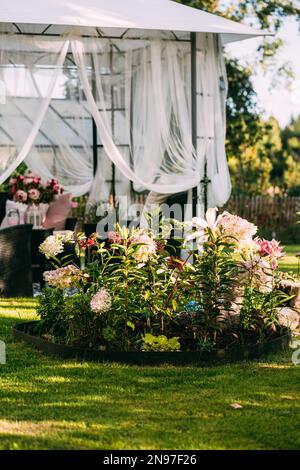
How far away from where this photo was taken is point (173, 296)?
580cm

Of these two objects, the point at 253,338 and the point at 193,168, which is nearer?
the point at 253,338

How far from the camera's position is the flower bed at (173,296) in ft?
18.7

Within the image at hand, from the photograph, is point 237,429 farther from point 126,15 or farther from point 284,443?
point 126,15

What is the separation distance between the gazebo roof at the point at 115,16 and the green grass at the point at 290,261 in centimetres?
304

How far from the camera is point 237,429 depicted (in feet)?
13.7

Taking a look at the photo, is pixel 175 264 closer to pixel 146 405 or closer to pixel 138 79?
pixel 146 405

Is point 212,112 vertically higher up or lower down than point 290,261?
higher up

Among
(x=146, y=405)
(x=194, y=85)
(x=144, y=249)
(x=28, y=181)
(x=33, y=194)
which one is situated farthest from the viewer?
(x=28, y=181)

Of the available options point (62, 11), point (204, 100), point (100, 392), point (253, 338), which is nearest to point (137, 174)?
point (204, 100)

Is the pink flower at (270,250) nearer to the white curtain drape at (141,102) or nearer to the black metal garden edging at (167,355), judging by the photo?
the black metal garden edging at (167,355)

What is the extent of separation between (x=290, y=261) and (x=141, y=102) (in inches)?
145

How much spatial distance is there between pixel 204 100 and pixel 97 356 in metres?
4.94

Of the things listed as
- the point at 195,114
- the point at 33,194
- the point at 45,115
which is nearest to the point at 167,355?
the point at 195,114

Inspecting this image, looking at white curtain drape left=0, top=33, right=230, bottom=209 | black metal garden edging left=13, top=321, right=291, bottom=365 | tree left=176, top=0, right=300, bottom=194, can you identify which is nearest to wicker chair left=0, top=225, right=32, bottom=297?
white curtain drape left=0, top=33, right=230, bottom=209
